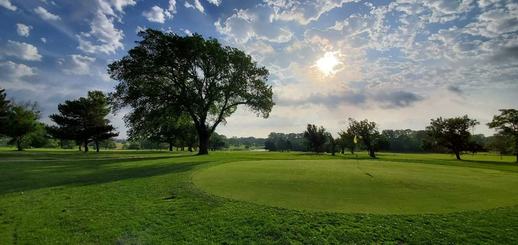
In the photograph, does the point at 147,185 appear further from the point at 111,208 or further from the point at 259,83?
the point at 259,83

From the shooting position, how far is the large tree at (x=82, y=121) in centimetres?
5978

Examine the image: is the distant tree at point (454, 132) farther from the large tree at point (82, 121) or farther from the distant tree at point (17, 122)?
the distant tree at point (17, 122)

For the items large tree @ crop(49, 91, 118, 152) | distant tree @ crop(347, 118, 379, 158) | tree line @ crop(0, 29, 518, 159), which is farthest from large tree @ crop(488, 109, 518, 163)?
large tree @ crop(49, 91, 118, 152)

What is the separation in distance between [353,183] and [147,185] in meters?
9.46

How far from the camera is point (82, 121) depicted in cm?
6069

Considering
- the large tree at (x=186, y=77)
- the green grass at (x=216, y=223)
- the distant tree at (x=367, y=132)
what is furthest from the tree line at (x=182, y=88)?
the green grass at (x=216, y=223)

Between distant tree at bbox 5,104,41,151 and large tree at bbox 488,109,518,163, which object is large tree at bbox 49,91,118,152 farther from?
large tree at bbox 488,109,518,163

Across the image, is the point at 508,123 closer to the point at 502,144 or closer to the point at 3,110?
the point at 502,144

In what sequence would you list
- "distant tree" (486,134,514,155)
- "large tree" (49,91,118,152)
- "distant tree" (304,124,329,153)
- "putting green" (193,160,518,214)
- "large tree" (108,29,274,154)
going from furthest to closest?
"distant tree" (304,124,329,153) → "large tree" (49,91,118,152) → "distant tree" (486,134,514,155) → "large tree" (108,29,274,154) → "putting green" (193,160,518,214)

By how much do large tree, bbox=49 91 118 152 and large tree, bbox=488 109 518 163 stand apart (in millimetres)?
69647

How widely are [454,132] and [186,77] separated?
49179 mm

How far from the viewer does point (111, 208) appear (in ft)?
34.8

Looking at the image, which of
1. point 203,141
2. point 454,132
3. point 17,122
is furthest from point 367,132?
point 17,122

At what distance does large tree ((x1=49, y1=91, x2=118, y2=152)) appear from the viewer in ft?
196
